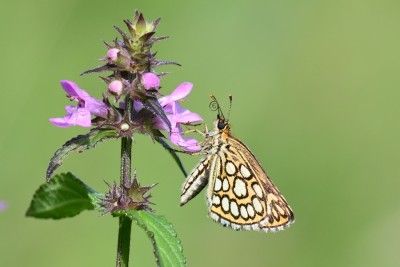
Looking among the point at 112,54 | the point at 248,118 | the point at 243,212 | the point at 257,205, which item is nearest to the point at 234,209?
the point at 243,212

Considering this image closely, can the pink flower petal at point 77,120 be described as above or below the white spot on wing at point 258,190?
below

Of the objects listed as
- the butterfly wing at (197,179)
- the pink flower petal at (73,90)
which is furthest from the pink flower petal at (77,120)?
the butterfly wing at (197,179)

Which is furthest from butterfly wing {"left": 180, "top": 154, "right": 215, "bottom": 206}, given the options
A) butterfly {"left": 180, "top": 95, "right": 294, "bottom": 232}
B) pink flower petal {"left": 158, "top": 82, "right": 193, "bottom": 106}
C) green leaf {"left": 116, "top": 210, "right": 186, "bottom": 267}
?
green leaf {"left": 116, "top": 210, "right": 186, "bottom": 267}

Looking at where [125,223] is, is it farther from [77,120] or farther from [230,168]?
[230,168]

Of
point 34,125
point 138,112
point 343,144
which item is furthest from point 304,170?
point 138,112

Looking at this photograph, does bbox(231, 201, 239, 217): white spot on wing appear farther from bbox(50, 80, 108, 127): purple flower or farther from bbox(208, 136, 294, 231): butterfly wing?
bbox(50, 80, 108, 127): purple flower

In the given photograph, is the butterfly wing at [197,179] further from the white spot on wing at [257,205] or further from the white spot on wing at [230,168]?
the white spot on wing at [257,205]

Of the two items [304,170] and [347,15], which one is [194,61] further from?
[347,15]
